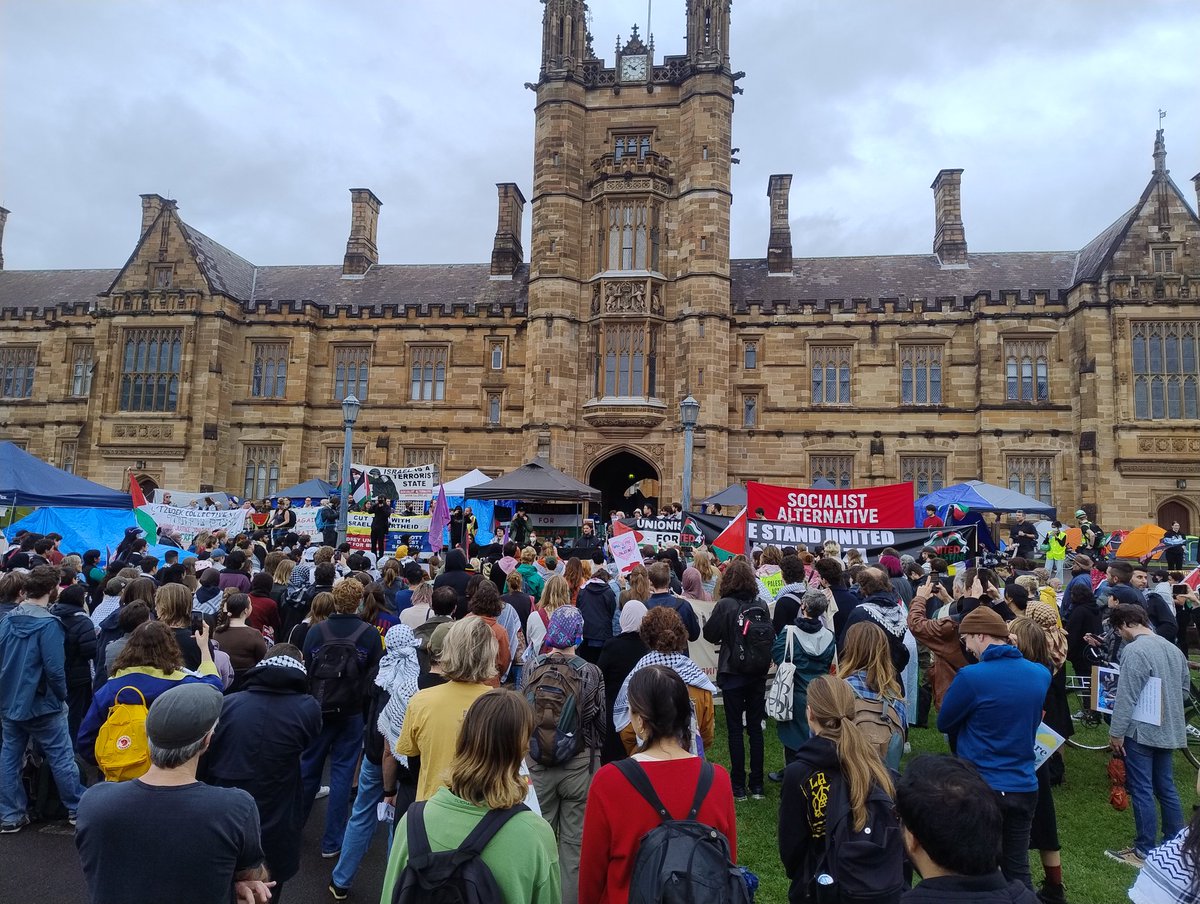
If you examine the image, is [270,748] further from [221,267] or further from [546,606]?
[221,267]

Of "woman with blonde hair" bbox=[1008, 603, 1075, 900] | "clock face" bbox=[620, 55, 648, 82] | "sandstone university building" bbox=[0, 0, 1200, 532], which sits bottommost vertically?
"woman with blonde hair" bbox=[1008, 603, 1075, 900]

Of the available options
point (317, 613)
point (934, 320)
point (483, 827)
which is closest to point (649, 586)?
point (317, 613)

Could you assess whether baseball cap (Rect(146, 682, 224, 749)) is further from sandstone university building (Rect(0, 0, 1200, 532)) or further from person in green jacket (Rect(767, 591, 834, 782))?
sandstone university building (Rect(0, 0, 1200, 532))

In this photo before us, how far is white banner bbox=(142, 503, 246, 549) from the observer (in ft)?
48.2

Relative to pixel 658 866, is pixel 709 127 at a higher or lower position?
higher

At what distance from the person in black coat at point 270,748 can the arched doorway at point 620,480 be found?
1069 inches

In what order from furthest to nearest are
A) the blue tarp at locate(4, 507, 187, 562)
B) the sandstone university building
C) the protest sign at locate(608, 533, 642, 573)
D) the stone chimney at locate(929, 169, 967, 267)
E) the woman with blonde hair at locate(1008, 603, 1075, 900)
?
the stone chimney at locate(929, 169, 967, 267), the sandstone university building, the blue tarp at locate(4, 507, 187, 562), the protest sign at locate(608, 533, 642, 573), the woman with blonde hair at locate(1008, 603, 1075, 900)

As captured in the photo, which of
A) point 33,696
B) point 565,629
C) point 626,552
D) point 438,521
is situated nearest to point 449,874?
point 565,629

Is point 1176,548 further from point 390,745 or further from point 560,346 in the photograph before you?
point 560,346

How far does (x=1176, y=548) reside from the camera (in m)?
15.9

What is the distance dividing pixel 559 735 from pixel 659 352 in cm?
2476

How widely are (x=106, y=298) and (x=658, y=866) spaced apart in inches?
1414

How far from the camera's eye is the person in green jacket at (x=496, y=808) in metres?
2.56

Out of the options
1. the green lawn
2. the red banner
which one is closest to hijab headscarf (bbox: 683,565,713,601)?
the green lawn
